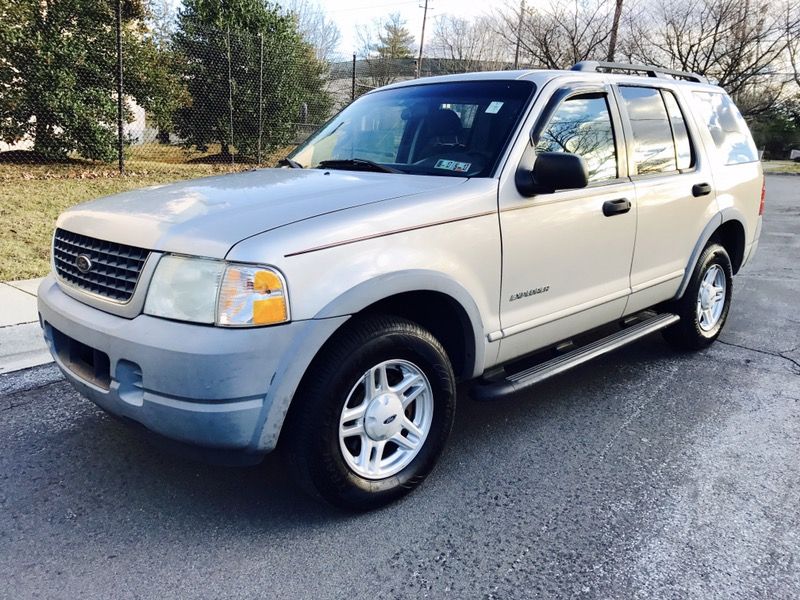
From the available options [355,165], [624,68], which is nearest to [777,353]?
[624,68]

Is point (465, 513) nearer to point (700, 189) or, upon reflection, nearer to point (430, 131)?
point (430, 131)

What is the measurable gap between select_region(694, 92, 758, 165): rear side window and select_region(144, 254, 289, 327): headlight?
3.69m

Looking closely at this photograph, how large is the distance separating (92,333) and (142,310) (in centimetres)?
28

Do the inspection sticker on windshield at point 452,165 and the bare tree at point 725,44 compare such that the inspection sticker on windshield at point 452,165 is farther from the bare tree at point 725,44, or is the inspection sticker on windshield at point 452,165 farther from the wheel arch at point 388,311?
the bare tree at point 725,44

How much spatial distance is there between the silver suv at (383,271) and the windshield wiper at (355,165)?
1.0 inches

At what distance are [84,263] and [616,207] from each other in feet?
8.80

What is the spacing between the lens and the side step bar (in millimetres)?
3162

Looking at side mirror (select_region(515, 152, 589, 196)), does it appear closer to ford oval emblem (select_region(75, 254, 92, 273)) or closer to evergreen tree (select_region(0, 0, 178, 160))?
ford oval emblem (select_region(75, 254, 92, 273))

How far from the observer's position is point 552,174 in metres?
3.06

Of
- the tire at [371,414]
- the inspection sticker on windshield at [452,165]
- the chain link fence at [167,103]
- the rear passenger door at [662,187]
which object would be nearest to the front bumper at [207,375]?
the tire at [371,414]

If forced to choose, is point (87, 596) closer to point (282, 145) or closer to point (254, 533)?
point (254, 533)

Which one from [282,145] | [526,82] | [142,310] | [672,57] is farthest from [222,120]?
[672,57]

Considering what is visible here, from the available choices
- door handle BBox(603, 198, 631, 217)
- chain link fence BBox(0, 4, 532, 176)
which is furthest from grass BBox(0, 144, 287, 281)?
door handle BBox(603, 198, 631, 217)

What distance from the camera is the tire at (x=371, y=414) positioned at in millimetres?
2500
